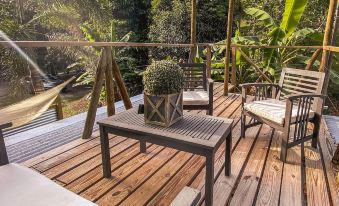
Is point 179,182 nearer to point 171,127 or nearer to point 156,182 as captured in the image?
point 156,182

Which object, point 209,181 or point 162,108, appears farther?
point 162,108

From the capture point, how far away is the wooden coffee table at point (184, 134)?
156cm

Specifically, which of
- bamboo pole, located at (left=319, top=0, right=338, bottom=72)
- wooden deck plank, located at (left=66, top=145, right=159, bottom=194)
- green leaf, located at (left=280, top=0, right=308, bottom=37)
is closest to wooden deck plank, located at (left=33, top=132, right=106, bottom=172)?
wooden deck plank, located at (left=66, top=145, right=159, bottom=194)

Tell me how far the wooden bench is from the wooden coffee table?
670 millimetres

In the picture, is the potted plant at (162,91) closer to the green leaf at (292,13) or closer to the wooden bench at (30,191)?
the wooden bench at (30,191)

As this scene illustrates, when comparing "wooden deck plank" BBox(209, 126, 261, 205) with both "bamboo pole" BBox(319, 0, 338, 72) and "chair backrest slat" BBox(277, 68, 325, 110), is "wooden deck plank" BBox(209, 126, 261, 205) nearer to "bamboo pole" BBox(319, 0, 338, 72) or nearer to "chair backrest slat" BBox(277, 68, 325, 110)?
"chair backrest slat" BBox(277, 68, 325, 110)

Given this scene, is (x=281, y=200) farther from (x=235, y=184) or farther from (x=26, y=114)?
(x=26, y=114)

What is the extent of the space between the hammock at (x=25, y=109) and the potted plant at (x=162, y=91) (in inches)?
36.2

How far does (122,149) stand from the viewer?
2605mm

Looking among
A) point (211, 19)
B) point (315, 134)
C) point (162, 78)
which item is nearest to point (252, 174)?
point (315, 134)

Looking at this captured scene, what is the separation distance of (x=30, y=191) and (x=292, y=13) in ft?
18.0

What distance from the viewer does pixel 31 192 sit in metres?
1.14

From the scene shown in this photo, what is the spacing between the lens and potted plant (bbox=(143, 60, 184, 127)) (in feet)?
5.49

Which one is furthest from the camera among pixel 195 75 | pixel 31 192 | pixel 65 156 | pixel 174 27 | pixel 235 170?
pixel 174 27
